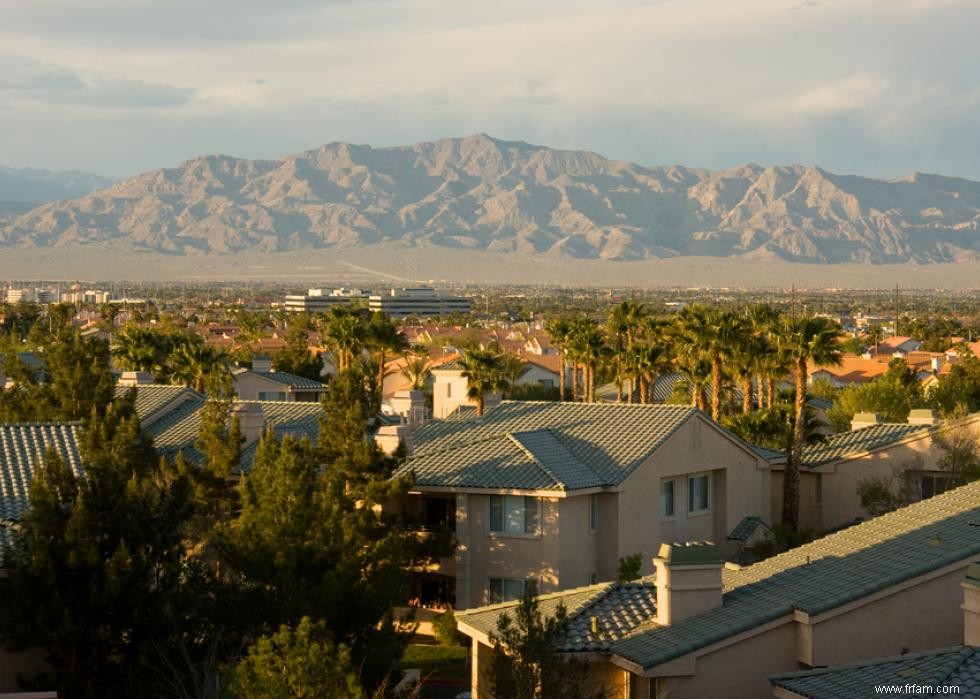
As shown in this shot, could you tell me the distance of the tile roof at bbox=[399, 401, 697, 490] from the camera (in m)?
34.6

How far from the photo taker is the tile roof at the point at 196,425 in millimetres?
39250

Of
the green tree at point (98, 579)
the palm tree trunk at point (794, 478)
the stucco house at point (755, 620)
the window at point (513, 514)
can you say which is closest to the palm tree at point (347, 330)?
the palm tree trunk at point (794, 478)

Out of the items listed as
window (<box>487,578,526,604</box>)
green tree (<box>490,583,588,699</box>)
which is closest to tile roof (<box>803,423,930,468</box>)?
window (<box>487,578,526,604</box>)

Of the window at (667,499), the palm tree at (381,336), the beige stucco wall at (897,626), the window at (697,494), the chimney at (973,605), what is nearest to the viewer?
the chimney at (973,605)

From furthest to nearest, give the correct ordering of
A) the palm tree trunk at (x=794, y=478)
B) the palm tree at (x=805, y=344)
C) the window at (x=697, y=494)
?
the palm tree at (x=805, y=344) → the palm tree trunk at (x=794, y=478) → the window at (x=697, y=494)

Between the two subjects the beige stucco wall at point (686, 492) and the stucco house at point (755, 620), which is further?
the beige stucco wall at point (686, 492)

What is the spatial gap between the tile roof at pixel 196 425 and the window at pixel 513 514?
5.94 meters

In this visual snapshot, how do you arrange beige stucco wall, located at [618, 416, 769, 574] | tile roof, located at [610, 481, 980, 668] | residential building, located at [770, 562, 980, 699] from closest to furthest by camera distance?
residential building, located at [770, 562, 980, 699], tile roof, located at [610, 481, 980, 668], beige stucco wall, located at [618, 416, 769, 574]

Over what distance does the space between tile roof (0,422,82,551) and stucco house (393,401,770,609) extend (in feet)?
28.5

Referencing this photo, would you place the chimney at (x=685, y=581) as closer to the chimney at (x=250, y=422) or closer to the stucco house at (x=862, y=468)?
the chimney at (x=250, y=422)

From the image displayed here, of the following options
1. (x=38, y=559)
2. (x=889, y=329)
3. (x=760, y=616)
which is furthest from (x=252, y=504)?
(x=889, y=329)

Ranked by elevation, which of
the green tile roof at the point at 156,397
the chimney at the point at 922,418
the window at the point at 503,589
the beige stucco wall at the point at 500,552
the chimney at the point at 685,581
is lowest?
the window at the point at 503,589

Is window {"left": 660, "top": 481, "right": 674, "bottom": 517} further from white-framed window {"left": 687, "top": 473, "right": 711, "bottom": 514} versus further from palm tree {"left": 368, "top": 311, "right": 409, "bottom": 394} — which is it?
palm tree {"left": 368, "top": 311, "right": 409, "bottom": 394}

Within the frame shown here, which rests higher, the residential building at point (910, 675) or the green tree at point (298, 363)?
the residential building at point (910, 675)
